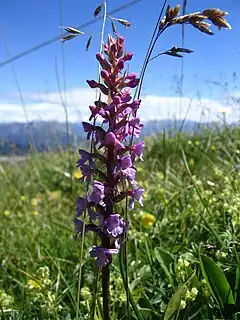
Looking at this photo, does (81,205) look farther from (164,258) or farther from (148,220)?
(148,220)

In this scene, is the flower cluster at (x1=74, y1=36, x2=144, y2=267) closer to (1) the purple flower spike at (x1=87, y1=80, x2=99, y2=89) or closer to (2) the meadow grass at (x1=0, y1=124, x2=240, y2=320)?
(1) the purple flower spike at (x1=87, y1=80, x2=99, y2=89)

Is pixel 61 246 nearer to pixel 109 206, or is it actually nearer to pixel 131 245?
pixel 131 245

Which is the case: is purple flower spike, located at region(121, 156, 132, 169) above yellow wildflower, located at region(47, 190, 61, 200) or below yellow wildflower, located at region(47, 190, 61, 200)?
above

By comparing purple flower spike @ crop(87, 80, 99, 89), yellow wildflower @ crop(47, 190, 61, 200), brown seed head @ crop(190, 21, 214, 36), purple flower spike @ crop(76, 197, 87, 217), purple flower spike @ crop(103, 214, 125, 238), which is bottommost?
yellow wildflower @ crop(47, 190, 61, 200)

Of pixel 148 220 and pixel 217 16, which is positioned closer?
pixel 217 16

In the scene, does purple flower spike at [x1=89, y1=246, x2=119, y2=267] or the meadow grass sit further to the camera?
the meadow grass

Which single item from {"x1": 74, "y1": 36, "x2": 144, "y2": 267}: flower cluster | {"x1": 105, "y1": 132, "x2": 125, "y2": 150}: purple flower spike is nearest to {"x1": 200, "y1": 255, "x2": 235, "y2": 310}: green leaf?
{"x1": 74, "y1": 36, "x2": 144, "y2": 267}: flower cluster

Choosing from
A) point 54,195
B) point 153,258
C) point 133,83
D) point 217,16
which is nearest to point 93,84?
point 133,83

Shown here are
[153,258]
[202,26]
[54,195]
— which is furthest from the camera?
[54,195]
